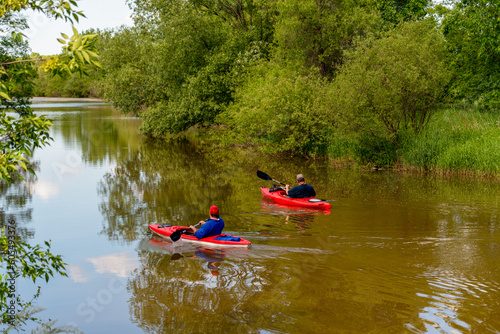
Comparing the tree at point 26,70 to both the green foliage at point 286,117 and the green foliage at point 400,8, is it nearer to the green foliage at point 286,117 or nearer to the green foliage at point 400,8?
the green foliage at point 286,117

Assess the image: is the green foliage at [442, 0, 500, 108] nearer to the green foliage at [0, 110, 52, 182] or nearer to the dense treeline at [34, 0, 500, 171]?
the dense treeline at [34, 0, 500, 171]

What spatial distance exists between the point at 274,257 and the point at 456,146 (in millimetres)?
11390

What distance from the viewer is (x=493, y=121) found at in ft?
60.6

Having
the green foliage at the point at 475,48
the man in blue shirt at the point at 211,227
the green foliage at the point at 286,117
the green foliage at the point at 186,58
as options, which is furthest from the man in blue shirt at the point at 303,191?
the green foliage at the point at 186,58

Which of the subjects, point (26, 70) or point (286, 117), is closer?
point (26, 70)

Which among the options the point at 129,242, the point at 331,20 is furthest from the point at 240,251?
the point at 331,20

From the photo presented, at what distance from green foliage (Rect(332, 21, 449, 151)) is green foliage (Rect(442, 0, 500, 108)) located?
5150 mm

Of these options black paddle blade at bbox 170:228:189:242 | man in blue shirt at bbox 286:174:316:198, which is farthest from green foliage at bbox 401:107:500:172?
black paddle blade at bbox 170:228:189:242

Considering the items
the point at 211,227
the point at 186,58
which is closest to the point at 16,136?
the point at 211,227

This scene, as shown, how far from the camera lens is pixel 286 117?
21953 mm

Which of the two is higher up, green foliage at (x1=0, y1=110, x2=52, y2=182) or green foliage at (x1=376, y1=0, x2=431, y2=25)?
green foliage at (x1=376, y1=0, x2=431, y2=25)

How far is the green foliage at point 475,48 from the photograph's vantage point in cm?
2316

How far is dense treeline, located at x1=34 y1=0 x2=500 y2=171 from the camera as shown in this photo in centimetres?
1861

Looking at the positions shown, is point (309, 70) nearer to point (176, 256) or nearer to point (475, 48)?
point (475, 48)
